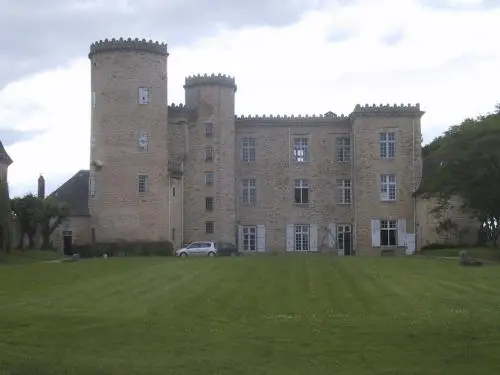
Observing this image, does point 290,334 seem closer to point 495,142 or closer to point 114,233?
point 495,142

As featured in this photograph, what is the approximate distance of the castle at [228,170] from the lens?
52688 mm

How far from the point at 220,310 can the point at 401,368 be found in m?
7.52

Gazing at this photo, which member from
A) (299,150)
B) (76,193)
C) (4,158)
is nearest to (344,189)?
(299,150)

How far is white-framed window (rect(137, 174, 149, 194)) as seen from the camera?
2073 inches

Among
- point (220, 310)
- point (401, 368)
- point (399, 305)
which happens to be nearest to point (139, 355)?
point (401, 368)

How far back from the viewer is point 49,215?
166 feet

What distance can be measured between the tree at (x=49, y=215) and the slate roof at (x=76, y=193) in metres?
2.72

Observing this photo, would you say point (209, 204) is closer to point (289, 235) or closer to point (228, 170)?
point (228, 170)

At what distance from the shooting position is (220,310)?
65.2ft

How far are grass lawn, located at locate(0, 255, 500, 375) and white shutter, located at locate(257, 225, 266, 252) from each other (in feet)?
95.3

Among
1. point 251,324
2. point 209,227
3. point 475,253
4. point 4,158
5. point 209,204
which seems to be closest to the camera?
point 251,324

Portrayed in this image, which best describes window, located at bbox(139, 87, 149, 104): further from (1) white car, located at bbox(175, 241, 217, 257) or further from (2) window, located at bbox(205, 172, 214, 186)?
(1) white car, located at bbox(175, 241, 217, 257)

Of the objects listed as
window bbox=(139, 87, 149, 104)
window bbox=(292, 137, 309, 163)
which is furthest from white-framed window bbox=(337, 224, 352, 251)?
window bbox=(139, 87, 149, 104)

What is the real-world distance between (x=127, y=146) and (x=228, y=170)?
8295 millimetres
